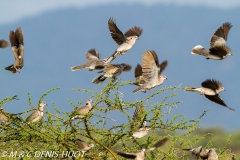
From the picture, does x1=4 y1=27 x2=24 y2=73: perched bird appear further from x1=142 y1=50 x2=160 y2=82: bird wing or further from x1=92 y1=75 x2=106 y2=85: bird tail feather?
x1=142 y1=50 x2=160 y2=82: bird wing

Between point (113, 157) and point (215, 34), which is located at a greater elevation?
point (215, 34)

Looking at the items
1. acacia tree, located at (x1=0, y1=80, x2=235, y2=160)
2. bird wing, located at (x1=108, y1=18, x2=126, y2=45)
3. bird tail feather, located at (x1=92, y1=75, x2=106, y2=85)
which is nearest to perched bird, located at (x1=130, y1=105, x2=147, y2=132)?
acacia tree, located at (x1=0, y1=80, x2=235, y2=160)

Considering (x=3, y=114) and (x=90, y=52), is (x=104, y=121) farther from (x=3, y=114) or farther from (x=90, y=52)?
(x=90, y=52)

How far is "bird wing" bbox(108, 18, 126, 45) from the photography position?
895cm

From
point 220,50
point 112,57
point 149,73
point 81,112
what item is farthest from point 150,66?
point 220,50

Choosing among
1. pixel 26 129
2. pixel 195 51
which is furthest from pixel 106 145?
pixel 195 51

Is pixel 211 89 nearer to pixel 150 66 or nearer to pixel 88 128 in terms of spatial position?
pixel 150 66

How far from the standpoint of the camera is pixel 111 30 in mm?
9094

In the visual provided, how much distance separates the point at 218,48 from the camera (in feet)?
27.1

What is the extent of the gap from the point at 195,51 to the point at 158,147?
3449mm

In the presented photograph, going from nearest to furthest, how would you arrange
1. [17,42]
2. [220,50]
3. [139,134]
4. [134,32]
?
[139,134], [17,42], [220,50], [134,32]

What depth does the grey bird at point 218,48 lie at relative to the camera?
26.8ft

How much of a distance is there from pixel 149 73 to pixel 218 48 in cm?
205

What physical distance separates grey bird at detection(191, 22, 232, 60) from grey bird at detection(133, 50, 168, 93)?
1466 mm
